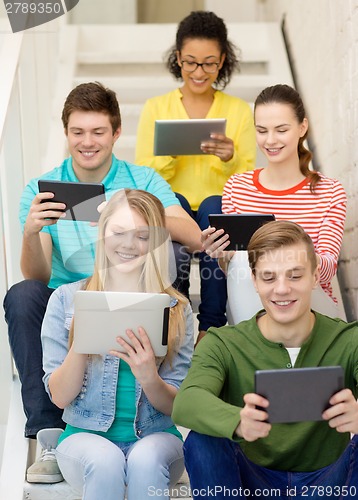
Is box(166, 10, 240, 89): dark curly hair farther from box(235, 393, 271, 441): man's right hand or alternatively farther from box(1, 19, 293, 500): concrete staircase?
box(235, 393, 271, 441): man's right hand

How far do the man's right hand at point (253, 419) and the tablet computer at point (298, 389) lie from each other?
13 mm

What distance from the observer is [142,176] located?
2.87 meters

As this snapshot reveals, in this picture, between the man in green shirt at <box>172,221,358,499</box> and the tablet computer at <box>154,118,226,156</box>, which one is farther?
the tablet computer at <box>154,118,226,156</box>

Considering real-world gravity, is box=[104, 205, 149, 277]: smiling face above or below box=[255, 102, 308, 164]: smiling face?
below

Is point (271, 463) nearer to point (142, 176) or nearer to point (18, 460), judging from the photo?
point (18, 460)

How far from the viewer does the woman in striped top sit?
2.68 m

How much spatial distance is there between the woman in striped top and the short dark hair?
44cm

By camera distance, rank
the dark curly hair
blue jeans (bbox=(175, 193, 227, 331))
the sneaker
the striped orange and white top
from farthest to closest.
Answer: the dark curly hair < blue jeans (bbox=(175, 193, 227, 331)) < the striped orange and white top < the sneaker

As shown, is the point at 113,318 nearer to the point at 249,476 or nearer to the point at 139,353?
the point at 139,353

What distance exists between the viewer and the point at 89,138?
2707mm

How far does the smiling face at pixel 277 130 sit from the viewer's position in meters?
2.71

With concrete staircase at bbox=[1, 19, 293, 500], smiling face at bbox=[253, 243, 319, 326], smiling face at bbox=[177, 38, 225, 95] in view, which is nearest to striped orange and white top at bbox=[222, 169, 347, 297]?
smiling face at bbox=[253, 243, 319, 326]

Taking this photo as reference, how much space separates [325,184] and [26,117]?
137 centimetres

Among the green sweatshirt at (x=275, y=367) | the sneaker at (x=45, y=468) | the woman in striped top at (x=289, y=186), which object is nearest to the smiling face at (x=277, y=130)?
the woman in striped top at (x=289, y=186)
